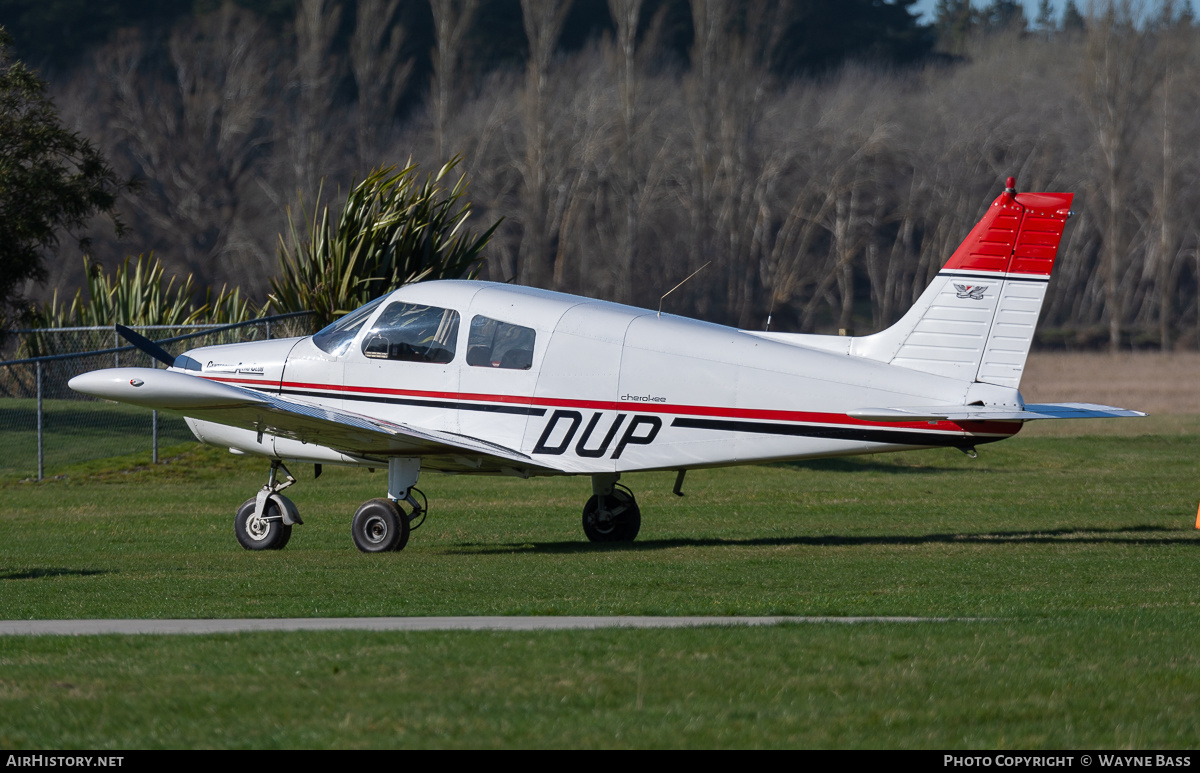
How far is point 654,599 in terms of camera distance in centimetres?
1125

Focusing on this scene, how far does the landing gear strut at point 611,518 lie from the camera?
52.7ft

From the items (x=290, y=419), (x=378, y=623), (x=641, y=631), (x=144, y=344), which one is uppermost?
(x=144, y=344)

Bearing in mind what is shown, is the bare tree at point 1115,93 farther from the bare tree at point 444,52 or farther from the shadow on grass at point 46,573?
the shadow on grass at point 46,573

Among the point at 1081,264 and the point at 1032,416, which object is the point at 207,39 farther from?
the point at 1032,416

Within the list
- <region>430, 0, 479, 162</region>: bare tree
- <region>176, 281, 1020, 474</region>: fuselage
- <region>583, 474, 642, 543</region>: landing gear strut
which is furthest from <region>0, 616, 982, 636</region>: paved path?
<region>430, 0, 479, 162</region>: bare tree

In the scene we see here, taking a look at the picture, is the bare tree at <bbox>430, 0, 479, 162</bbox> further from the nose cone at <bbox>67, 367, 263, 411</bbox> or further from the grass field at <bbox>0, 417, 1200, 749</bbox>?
the nose cone at <bbox>67, 367, 263, 411</bbox>

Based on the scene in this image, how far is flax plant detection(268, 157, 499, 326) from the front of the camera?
2680 cm

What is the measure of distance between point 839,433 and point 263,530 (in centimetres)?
618

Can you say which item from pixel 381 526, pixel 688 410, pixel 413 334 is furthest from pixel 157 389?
pixel 688 410

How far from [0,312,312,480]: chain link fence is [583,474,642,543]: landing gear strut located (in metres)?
9.73

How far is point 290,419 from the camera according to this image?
551 inches

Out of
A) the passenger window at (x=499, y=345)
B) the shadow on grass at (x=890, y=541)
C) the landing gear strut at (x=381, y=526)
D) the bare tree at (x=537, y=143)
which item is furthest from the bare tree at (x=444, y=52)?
the landing gear strut at (x=381, y=526)

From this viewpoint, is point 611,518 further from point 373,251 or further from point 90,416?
point 90,416

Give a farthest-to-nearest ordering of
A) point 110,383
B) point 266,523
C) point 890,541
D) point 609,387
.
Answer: point 890,541 < point 266,523 < point 609,387 < point 110,383
